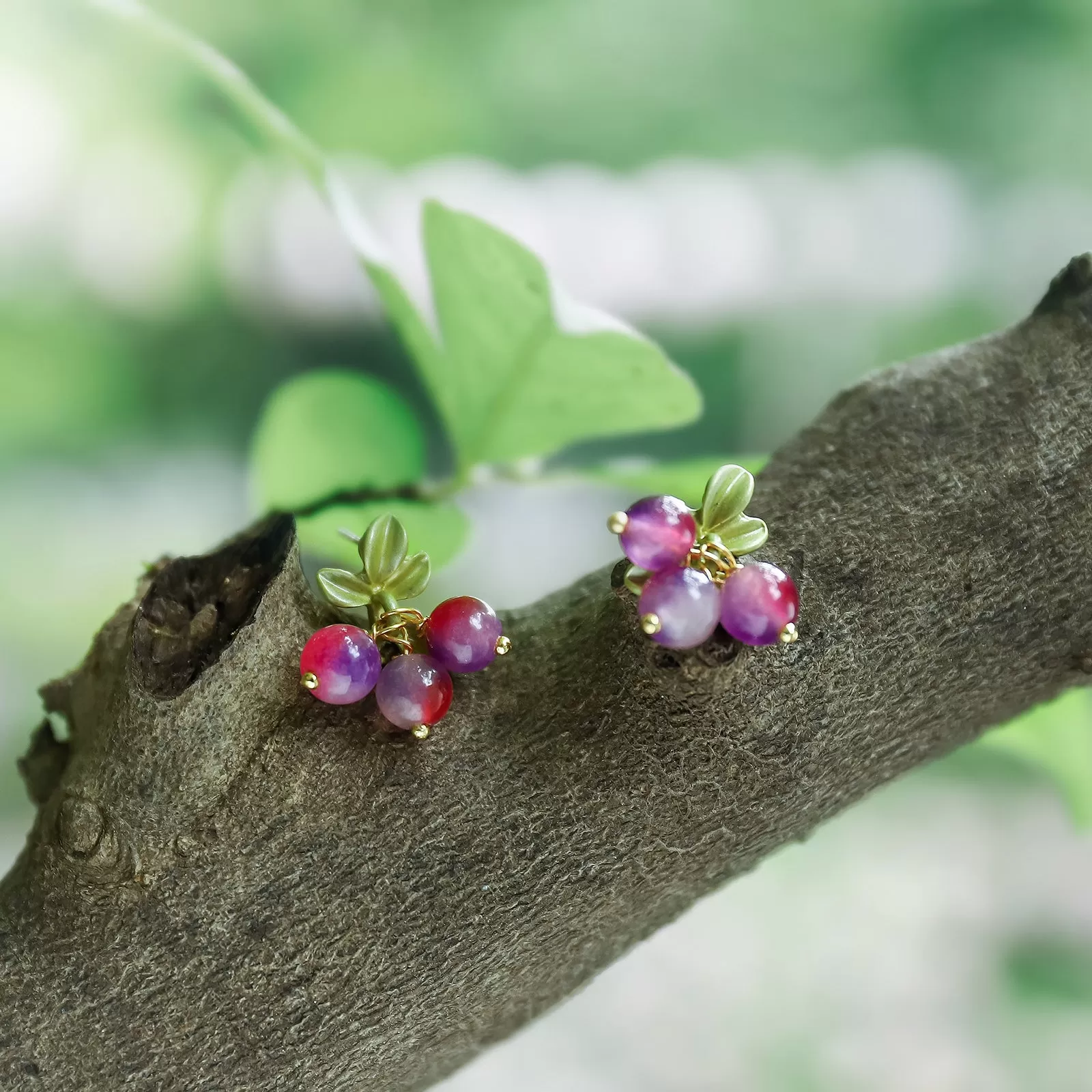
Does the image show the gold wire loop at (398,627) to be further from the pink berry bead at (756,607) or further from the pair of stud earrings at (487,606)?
the pink berry bead at (756,607)

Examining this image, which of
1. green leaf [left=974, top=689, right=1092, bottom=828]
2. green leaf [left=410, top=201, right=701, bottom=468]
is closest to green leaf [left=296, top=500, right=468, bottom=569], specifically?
green leaf [left=410, top=201, right=701, bottom=468]

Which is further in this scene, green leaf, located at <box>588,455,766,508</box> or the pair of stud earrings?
green leaf, located at <box>588,455,766,508</box>

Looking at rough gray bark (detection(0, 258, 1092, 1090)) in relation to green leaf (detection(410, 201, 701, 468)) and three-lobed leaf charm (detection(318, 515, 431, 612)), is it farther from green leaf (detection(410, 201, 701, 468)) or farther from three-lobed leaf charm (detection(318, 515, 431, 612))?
green leaf (detection(410, 201, 701, 468))

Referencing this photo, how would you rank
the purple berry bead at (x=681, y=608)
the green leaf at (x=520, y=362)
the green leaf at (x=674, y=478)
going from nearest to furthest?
the purple berry bead at (x=681, y=608)
the green leaf at (x=520, y=362)
the green leaf at (x=674, y=478)

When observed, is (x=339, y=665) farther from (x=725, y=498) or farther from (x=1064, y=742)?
(x=1064, y=742)

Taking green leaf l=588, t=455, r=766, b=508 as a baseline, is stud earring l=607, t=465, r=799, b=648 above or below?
above

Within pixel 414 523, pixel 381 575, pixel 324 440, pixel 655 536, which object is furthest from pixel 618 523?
pixel 324 440

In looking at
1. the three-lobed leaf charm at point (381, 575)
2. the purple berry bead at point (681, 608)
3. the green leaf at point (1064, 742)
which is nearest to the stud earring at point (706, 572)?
the purple berry bead at point (681, 608)
